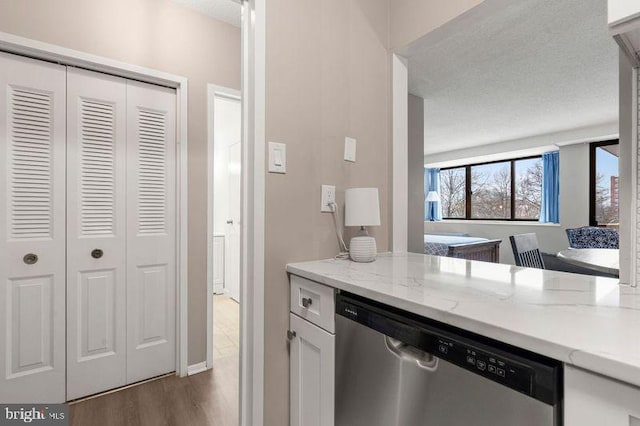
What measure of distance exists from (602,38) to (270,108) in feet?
9.03

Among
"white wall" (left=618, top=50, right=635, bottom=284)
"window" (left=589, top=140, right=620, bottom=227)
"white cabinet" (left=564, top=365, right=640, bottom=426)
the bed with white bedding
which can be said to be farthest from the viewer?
"window" (left=589, top=140, right=620, bottom=227)

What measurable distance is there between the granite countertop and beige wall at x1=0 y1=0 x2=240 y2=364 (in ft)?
4.09

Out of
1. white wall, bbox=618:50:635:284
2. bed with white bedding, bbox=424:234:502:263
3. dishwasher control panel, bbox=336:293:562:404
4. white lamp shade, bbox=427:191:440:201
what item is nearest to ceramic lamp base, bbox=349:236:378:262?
dishwasher control panel, bbox=336:293:562:404

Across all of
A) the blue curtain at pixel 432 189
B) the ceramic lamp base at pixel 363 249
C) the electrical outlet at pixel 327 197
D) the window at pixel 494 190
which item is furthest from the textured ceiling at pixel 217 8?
the blue curtain at pixel 432 189

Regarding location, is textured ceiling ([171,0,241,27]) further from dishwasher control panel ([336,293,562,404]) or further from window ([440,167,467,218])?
window ([440,167,467,218])

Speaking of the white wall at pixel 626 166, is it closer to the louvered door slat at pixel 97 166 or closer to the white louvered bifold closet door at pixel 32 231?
the louvered door slat at pixel 97 166

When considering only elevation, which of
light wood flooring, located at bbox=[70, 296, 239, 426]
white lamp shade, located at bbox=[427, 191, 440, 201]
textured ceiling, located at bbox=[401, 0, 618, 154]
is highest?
textured ceiling, located at bbox=[401, 0, 618, 154]

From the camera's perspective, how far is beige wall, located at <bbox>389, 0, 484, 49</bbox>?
54.5 inches

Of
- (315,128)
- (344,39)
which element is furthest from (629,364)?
(344,39)

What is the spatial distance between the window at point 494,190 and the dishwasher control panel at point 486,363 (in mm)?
6670

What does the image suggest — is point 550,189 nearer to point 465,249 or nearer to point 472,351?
point 465,249

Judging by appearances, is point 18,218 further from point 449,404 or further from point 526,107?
point 526,107

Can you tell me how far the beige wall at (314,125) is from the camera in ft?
4.39

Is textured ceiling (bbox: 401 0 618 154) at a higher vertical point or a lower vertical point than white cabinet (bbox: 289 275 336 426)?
higher
